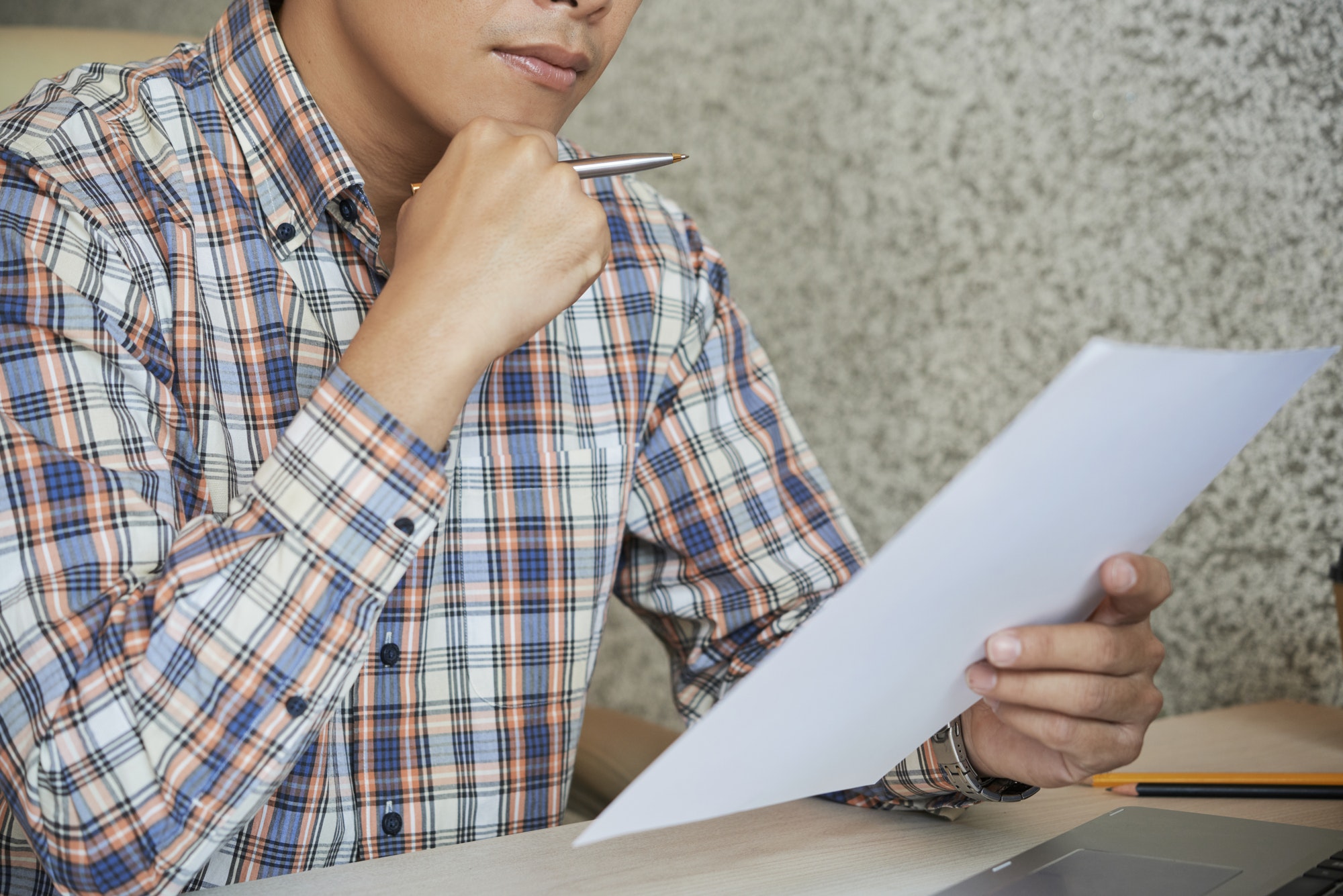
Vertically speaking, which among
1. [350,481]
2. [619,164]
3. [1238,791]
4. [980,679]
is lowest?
[1238,791]

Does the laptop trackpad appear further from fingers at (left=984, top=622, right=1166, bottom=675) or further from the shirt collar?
the shirt collar

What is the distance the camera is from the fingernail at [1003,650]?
17.8 inches

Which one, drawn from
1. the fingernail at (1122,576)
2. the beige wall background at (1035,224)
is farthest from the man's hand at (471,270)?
the beige wall background at (1035,224)

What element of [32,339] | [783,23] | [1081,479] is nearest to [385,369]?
[32,339]

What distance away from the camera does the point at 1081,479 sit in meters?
0.40

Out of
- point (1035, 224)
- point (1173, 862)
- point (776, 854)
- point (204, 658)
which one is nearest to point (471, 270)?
point (204, 658)

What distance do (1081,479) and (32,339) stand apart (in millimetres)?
483

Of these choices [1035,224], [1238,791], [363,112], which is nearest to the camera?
[1238,791]

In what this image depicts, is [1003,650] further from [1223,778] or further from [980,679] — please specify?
[1223,778]

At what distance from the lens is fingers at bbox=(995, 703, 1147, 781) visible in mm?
502

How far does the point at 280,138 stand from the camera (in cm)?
69

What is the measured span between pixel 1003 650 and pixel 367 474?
0.93 feet

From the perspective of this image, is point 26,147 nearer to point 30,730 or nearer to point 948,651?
point 30,730

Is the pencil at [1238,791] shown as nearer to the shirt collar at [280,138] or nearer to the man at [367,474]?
the man at [367,474]
